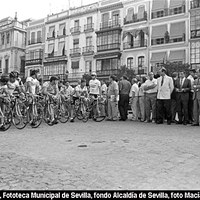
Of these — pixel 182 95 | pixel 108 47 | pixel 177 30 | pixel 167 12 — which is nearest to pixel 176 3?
pixel 167 12

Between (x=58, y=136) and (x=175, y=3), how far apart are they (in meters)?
31.0

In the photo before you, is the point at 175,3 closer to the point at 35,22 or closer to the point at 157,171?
the point at 35,22

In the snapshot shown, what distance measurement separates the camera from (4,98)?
26.0ft

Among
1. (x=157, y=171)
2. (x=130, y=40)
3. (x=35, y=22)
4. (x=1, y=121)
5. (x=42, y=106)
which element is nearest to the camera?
(x=157, y=171)

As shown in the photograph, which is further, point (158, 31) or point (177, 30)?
point (158, 31)

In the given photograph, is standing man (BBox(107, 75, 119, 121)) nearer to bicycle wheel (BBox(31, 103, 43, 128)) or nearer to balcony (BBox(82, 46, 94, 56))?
bicycle wheel (BBox(31, 103, 43, 128))

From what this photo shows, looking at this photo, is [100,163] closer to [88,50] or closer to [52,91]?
[52,91]

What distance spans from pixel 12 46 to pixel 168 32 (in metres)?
31.0

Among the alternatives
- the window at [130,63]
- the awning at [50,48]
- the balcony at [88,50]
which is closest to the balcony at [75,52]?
the balcony at [88,50]

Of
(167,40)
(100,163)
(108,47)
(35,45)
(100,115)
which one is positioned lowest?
(100,163)

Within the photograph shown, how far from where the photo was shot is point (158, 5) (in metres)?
34.0

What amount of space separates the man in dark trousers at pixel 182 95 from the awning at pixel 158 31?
25.4 m

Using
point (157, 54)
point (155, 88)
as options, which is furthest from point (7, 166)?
point (157, 54)

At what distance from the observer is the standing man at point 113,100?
11156 mm
